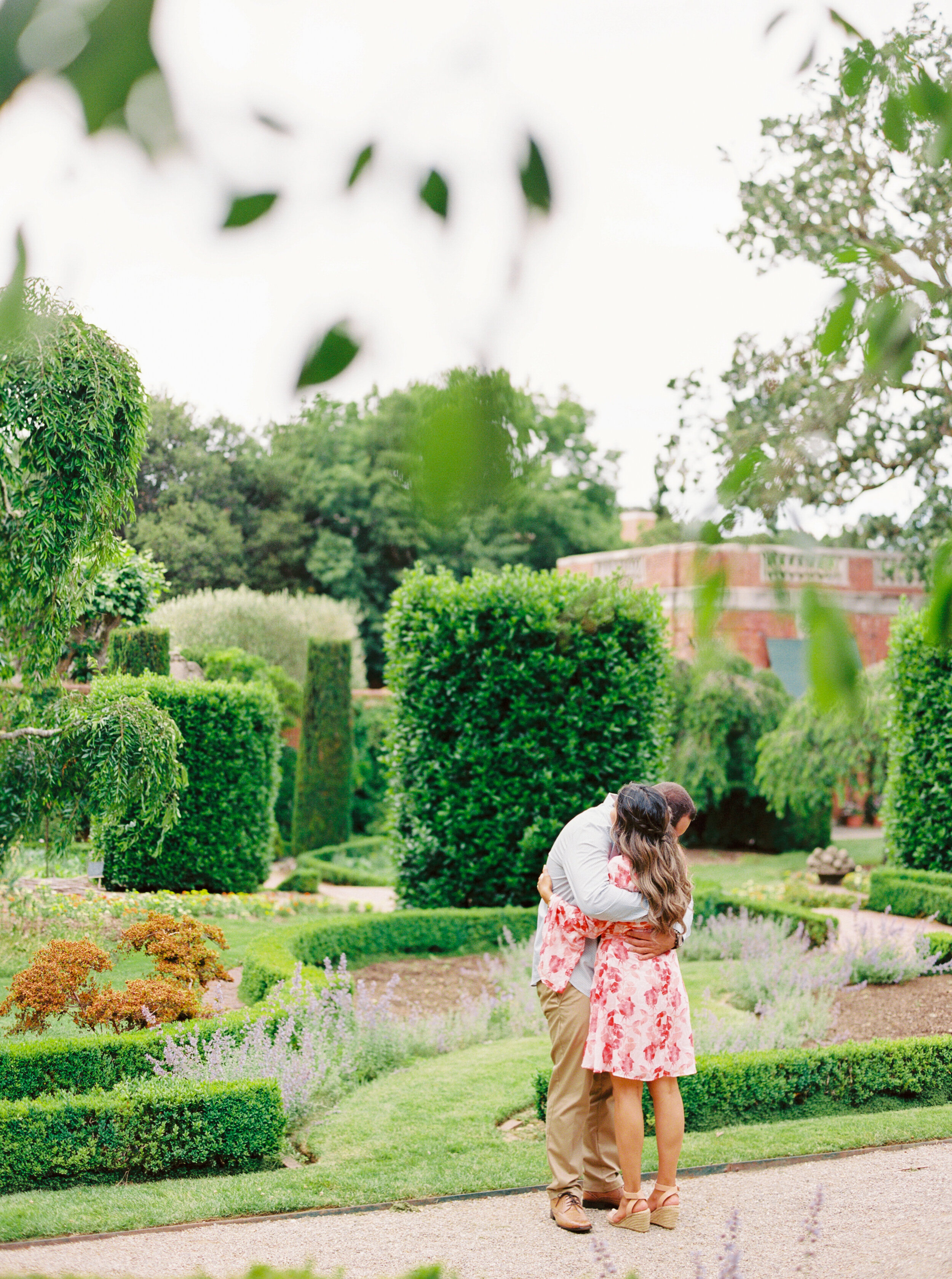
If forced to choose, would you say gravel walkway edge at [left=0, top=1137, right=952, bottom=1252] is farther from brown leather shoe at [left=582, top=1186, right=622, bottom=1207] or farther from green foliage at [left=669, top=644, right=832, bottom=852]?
green foliage at [left=669, top=644, right=832, bottom=852]

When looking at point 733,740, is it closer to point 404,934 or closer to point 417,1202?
point 404,934

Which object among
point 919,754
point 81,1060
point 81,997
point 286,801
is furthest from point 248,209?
point 286,801

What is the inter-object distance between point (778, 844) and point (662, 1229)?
1511cm

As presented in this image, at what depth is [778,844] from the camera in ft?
59.9

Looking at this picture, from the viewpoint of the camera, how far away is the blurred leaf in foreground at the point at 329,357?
0.94m

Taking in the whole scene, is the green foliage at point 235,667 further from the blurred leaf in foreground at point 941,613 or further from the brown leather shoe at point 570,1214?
the blurred leaf in foreground at point 941,613

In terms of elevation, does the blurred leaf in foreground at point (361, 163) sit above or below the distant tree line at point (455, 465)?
above

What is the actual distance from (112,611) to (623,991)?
11.1 meters

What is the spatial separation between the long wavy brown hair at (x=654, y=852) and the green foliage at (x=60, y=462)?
11.3ft

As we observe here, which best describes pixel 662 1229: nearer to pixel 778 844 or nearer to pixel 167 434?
pixel 167 434

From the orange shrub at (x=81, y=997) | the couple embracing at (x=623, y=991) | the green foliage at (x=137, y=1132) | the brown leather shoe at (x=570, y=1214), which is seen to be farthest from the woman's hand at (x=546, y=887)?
the orange shrub at (x=81, y=997)

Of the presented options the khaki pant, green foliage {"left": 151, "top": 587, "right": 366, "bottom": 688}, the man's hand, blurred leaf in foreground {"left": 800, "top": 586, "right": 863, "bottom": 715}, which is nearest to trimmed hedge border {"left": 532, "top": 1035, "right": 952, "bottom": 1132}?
the khaki pant

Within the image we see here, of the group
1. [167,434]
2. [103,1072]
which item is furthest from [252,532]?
[103,1072]

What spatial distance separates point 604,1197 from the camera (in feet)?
13.3
